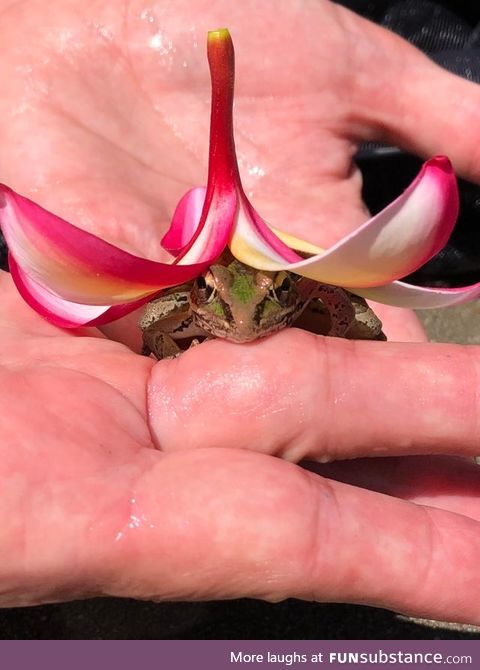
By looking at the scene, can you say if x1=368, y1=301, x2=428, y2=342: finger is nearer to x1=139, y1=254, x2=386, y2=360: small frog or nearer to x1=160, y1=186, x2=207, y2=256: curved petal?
x1=139, y1=254, x2=386, y2=360: small frog

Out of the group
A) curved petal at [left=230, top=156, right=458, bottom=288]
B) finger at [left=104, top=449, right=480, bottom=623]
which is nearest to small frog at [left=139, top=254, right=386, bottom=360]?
curved petal at [left=230, top=156, right=458, bottom=288]

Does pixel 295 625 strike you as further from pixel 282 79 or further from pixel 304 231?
pixel 282 79

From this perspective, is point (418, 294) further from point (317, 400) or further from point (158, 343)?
point (158, 343)

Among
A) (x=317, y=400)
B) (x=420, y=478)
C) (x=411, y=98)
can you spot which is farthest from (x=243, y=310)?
(x=411, y=98)

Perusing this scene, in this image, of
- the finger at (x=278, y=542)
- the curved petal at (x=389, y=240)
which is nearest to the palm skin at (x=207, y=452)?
the finger at (x=278, y=542)

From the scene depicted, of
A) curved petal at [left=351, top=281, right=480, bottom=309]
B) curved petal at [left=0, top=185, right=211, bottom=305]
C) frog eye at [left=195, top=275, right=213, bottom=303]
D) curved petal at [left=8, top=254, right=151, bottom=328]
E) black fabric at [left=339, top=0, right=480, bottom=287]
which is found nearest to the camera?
curved petal at [left=0, top=185, right=211, bottom=305]

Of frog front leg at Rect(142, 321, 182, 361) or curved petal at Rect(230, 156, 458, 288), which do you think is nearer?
curved petal at Rect(230, 156, 458, 288)
